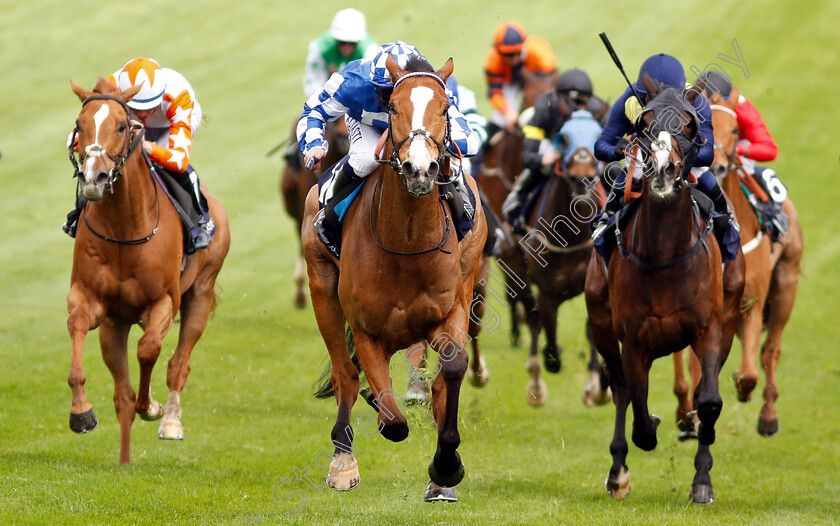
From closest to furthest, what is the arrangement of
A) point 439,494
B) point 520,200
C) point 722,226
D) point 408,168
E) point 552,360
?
point 408,168, point 439,494, point 722,226, point 552,360, point 520,200

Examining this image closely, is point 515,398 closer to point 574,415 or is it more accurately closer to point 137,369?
point 574,415

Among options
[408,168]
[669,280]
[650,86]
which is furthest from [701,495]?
[408,168]

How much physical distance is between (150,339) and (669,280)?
3.33 m

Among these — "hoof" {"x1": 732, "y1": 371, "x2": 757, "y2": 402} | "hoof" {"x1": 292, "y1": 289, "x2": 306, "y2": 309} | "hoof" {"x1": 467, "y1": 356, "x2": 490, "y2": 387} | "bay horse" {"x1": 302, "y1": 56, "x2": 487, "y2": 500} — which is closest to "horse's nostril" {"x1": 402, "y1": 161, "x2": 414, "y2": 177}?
"bay horse" {"x1": 302, "y1": 56, "x2": 487, "y2": 500}

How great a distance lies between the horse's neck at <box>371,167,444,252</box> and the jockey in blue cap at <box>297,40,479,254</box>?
1.09ft

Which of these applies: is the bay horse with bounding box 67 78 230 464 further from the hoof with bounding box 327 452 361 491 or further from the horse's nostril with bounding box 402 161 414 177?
the horse's nostril with bounding box 402 161 414 177

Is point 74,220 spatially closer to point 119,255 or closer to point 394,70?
point 119,255

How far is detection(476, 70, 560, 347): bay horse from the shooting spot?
11.0 meters

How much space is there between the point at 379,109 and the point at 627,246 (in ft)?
5.86

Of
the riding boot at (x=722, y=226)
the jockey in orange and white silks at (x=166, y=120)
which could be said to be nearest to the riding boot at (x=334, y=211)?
the jockey in orange and white silks at (x=166, y=120)

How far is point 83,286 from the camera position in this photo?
7.41 meters

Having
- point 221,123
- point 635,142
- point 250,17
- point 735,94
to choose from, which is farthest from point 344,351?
point 250,17

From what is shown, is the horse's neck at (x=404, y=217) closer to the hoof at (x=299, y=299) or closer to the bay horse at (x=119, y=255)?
the bay horse at (x=119, y=255)

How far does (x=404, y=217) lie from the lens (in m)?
5.76
